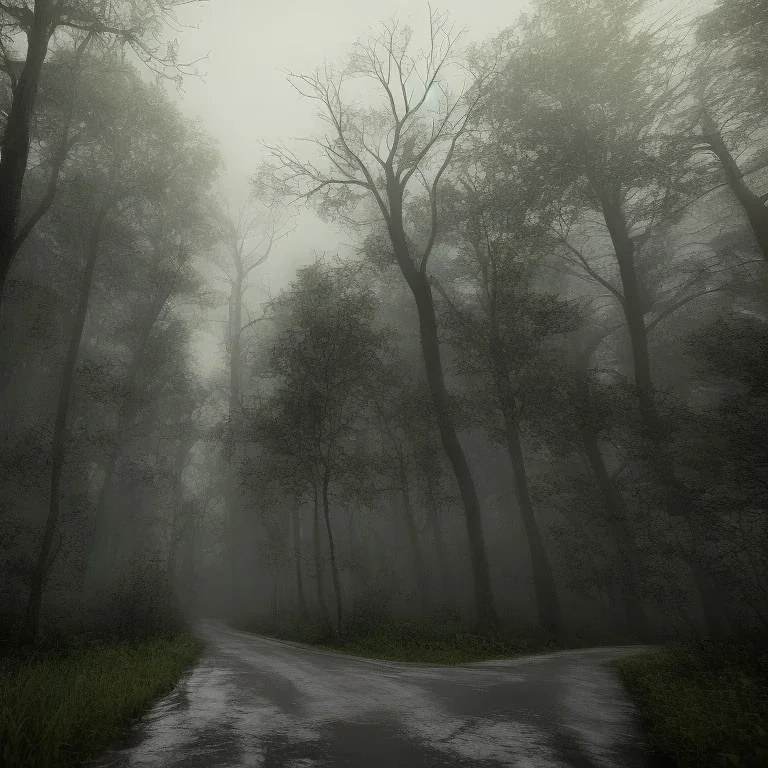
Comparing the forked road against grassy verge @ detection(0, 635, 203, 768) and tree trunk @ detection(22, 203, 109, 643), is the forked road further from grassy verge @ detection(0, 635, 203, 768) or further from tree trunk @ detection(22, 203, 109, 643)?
tree trunk @ detection(22, 203, 109, 643)

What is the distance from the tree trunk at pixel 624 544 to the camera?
15.8 metres

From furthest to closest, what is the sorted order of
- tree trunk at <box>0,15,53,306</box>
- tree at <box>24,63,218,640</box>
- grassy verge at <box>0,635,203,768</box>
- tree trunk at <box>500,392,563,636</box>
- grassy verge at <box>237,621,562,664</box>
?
tree trunk at <box>500,392,563,636</box> < tree at <box>24,63,218,640</box> < grassy verge at <box>237,621,562,664</box> < tree trunk at <box>0,15,53,306</box> < grassy verge at <box>0,635,203,768</box>

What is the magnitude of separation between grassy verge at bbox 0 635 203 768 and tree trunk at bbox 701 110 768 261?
15.9 metres

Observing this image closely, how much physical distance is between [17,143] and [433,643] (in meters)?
14.4

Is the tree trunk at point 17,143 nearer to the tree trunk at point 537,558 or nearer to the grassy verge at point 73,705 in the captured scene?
the grassy verge at point 73,705

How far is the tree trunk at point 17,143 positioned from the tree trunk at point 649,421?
595 inches

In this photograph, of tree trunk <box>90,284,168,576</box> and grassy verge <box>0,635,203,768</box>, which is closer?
grassy verge <box>0,635,203,768</box>

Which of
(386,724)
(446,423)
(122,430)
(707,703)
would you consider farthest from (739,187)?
(122,430)

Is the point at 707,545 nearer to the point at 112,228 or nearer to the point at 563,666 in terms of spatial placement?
the point at 563,666

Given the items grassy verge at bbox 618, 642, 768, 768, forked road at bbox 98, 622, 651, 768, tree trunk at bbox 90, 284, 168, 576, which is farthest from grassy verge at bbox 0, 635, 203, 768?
tree trunk at bbox 90, 284, 168, 576

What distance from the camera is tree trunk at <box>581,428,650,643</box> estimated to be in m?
15.8

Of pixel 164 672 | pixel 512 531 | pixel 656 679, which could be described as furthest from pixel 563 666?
pixel 512 531

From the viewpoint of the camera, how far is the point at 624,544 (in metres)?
16.2

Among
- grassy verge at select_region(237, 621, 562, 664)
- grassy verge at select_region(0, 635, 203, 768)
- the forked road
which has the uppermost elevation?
grassy verge at select_region(0, 635, 203, 768)
